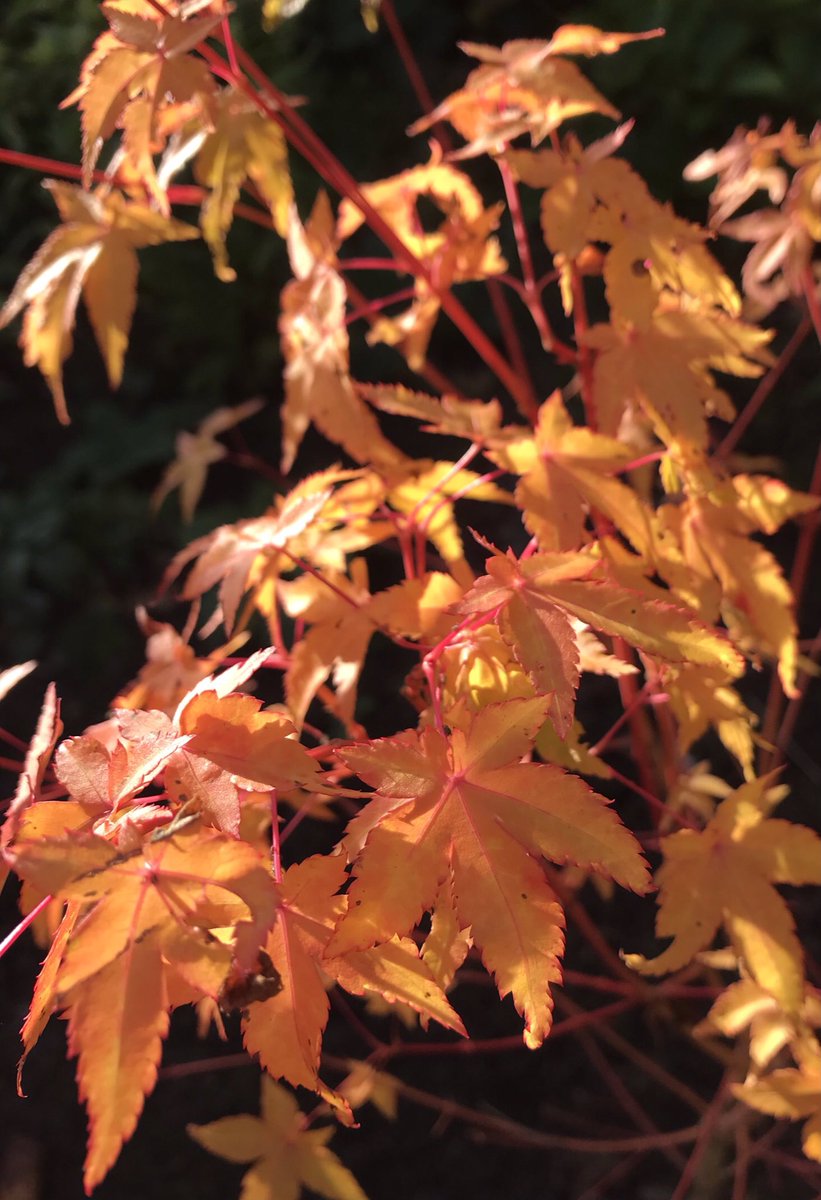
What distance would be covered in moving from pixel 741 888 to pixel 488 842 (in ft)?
0.82

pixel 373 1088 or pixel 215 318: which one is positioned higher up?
pixel 215 318

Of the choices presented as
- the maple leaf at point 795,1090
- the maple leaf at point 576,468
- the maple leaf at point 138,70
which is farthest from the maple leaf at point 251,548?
the maple leaf at point 795,1090

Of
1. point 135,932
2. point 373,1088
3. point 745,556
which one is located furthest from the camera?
point 373,1088

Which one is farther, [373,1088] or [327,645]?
[373,1088]

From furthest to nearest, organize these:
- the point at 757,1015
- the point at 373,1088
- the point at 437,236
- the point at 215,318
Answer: the point at 215,318, the point at 373,1088, the point at 437,236, the point at 757,1015

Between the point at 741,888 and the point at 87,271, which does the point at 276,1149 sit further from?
the point at 87,271

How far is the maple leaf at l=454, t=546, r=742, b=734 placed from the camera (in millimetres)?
578

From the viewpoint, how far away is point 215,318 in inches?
86.0

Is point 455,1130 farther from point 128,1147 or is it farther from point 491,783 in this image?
point 491,783

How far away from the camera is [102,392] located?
7.63 feet

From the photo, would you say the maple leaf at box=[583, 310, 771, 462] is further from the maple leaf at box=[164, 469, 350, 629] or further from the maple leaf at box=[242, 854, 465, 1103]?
the maple leaf at box=[242, 854, 465, 1103]

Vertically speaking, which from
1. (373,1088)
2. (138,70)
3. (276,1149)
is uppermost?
(138,70)

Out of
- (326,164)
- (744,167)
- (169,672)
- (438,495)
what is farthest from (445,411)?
(744,167)

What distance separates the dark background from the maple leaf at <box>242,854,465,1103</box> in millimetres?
1068
